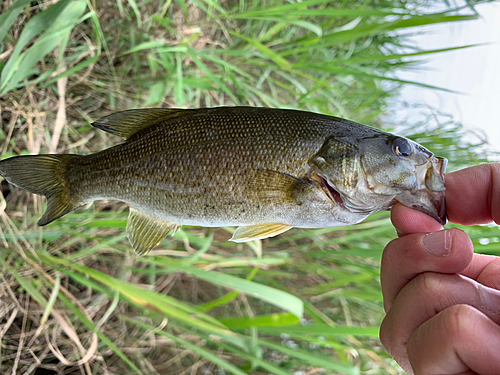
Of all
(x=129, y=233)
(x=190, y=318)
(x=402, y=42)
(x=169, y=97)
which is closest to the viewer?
(x=129, y=233)

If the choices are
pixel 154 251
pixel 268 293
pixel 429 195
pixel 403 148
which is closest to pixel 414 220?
pixel 429 195

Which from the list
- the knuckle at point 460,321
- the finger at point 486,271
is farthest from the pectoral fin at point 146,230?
the finger at point 486,271

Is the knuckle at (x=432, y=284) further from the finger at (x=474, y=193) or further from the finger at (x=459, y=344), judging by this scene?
the finger at (x=474, y=193)

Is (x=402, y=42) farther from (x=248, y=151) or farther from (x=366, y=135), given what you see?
(x=248, y=151)

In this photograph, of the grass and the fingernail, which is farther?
the grass

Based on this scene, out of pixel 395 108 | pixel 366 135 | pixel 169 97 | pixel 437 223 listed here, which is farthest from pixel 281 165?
pixel 395 108

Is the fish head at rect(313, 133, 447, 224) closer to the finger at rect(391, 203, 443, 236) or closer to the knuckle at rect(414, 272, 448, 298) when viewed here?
the finger at rect(391, 203, 443, 236)

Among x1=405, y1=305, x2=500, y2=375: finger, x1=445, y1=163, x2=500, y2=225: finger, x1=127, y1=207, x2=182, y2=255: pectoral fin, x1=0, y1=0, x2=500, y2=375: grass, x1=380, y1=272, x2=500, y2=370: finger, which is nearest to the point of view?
x1=405, y1=305, x2=500, y2=375: finger

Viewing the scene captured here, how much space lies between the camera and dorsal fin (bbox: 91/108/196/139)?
92cm

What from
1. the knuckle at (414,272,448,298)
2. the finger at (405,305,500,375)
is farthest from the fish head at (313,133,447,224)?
the finger at (405,305,500,375)

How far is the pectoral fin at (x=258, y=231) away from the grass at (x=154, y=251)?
279mm

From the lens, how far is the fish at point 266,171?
818 millimetres

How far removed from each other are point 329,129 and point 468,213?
395 mm

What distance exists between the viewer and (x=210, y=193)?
2.76ft
